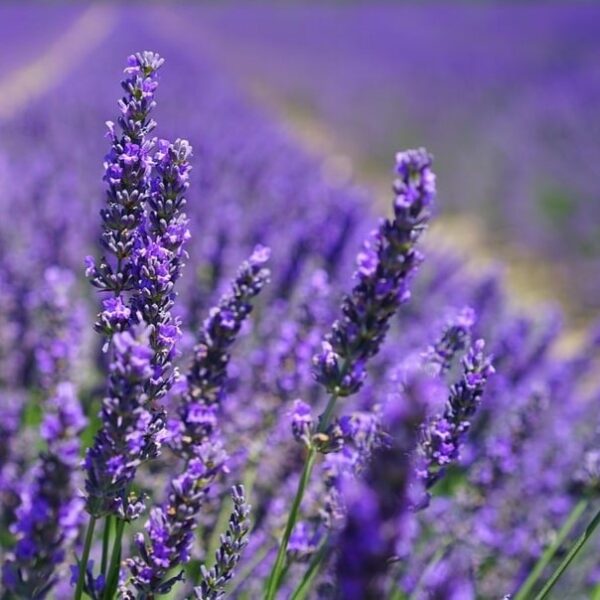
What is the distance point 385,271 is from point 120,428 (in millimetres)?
420

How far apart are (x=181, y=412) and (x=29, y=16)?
26.7 m

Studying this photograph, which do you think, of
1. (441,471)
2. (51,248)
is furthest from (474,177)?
(441,471)

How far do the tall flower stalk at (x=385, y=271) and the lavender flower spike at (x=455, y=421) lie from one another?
15cm

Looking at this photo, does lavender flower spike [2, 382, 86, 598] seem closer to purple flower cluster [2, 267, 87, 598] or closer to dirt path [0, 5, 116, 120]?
purple flower cluster [2, 267, 87, 598]

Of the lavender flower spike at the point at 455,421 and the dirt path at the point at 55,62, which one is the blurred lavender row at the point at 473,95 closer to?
the dirt path at the point at 55,62

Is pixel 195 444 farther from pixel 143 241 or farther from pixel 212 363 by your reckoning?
pixel 143 241

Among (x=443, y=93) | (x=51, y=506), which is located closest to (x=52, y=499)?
(x=51, y=506)

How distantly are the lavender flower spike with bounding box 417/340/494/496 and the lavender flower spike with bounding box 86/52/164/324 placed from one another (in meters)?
0.51

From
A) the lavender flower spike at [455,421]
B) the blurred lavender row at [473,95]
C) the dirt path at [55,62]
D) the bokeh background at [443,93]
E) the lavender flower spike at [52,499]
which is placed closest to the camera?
the lavender flower spike at [52,499]

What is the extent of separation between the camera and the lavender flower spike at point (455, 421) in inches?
54.2

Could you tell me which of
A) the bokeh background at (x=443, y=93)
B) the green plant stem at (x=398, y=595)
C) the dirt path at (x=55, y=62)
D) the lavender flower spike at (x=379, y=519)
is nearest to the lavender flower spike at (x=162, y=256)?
the lavender flower spike at (x=379, y=519)

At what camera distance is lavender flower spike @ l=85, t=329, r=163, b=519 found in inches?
41.9

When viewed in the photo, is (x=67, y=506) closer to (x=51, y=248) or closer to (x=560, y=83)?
(x=51, y=248)

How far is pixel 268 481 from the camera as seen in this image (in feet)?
7.73
